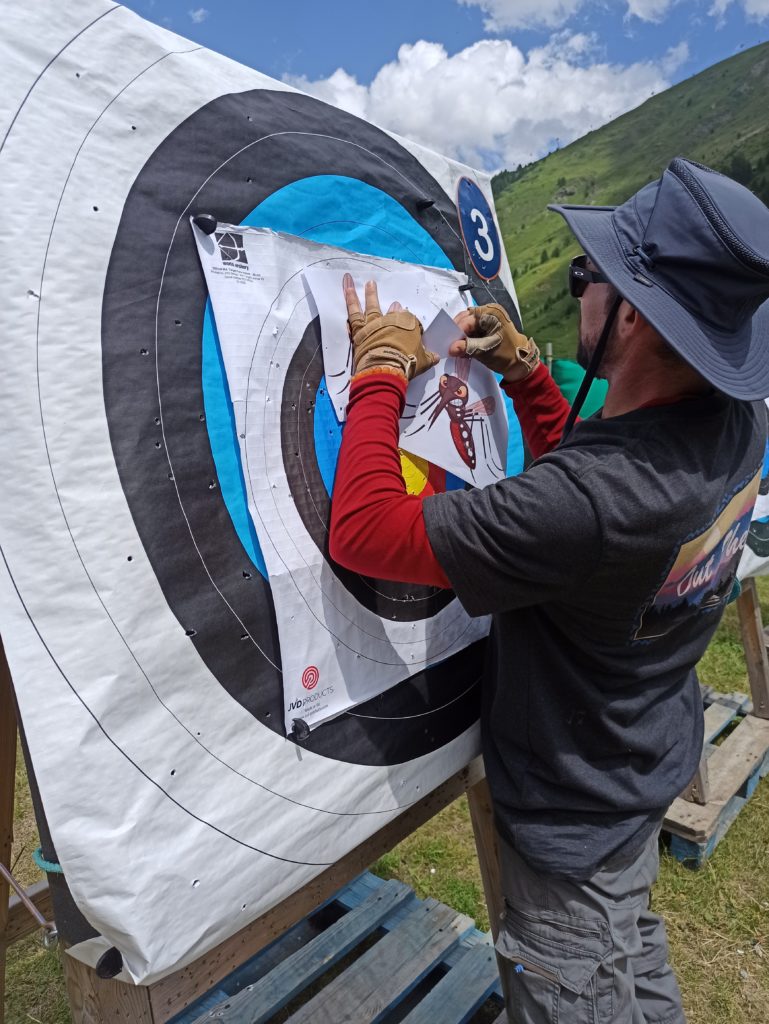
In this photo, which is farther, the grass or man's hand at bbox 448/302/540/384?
the grass

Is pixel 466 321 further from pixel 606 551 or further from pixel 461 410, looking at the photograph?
pixel 606 551

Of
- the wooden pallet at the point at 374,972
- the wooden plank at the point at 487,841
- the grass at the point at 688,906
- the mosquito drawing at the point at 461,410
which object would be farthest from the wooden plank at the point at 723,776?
the mosquito drawing at the point at 461,410

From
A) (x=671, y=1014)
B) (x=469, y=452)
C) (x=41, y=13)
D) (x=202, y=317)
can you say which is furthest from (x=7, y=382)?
(x=671, y=1014)

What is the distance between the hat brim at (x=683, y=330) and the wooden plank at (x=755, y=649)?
2.09 metres

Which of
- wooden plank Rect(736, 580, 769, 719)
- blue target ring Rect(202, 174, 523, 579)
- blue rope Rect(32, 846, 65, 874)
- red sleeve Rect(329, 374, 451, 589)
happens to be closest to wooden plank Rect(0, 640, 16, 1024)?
blue rope Rect(32, 846, 65, 874)

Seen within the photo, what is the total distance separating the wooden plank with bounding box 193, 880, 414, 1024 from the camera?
164 cm

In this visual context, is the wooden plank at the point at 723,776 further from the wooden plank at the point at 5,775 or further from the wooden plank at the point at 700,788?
the wooden plank at the point at 5,775

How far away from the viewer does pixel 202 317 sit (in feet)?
2.82

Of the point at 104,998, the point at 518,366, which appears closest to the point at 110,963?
the point at 104,998

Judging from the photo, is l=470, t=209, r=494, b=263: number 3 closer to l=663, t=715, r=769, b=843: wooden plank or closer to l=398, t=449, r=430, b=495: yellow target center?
l=398, t=449, r=430, b=495: yellow target center

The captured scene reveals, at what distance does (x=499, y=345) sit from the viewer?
1249 mm

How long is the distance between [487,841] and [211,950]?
2.12ft

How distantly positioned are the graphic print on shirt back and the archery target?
45cm

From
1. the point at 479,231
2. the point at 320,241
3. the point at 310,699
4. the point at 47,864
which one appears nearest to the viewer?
the point at 47,864
